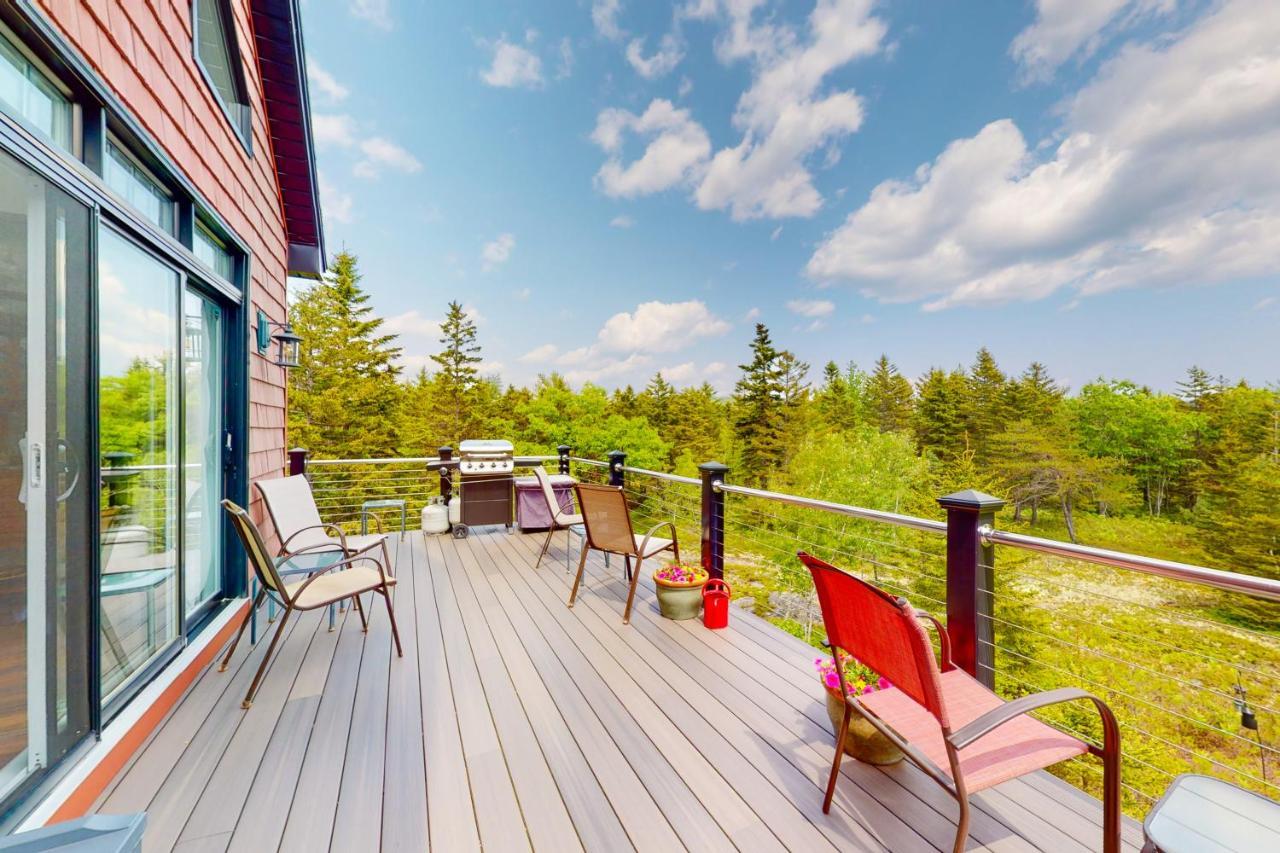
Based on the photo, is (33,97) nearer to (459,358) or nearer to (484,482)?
(484,482)

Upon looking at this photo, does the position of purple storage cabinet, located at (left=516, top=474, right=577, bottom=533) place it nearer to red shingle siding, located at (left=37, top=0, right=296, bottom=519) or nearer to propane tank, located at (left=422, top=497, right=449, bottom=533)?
propane tank, located at (left=422, top=497, right=449, bottom=533)

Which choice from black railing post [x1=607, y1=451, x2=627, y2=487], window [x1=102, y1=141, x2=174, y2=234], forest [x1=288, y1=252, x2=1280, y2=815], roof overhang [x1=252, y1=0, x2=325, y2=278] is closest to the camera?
window [x1=102, y1=141, x2=174, y2=234]

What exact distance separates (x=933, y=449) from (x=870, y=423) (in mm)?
4242

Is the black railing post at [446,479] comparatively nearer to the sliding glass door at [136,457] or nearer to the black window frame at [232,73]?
the black window frame at [232,73]

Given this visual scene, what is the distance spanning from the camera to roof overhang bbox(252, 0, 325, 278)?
398 cm

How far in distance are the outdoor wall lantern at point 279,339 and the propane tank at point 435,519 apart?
2.15 metres

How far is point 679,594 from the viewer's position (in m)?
3.22

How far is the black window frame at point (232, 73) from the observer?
8.89 ft

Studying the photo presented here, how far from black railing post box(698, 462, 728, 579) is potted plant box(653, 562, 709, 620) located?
318 millimetres

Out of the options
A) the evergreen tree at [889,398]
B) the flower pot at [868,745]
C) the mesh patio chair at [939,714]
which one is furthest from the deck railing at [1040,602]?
the evergreen tree at [889,398]

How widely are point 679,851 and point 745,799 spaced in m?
0.32

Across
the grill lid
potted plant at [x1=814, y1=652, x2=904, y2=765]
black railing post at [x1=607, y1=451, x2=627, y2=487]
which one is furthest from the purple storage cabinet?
potted plant at [x1=814, y1=652, x2=904, y2=765]

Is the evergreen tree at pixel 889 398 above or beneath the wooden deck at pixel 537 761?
above

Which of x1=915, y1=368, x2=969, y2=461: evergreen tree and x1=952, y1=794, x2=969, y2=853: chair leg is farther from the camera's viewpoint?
x1=915, y1=368, x2=969, y2=461: evergreen tree
